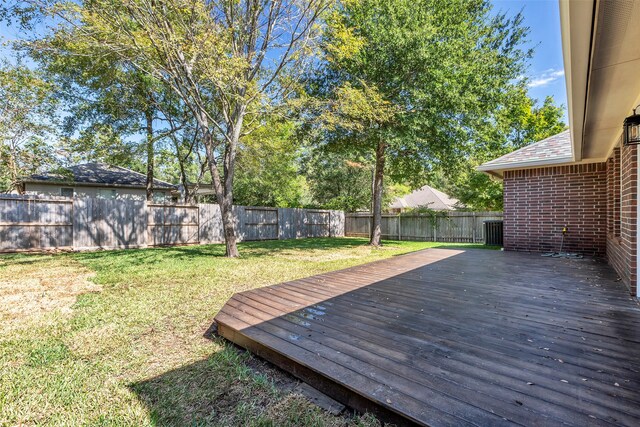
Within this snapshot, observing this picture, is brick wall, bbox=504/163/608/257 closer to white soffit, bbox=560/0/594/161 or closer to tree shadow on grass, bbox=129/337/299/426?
white soffit, bbox=560/0/594/161

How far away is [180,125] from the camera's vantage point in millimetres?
14219

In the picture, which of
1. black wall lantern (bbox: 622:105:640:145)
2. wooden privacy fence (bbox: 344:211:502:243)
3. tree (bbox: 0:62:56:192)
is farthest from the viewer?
wooden privacy fence (bbox: 344:211:502:243)

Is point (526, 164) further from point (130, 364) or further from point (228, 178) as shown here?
point (130, 364)

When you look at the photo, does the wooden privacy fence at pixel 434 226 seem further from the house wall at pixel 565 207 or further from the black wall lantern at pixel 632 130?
the black wall lantern at pixel 632 130

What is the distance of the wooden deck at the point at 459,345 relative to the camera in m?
1.59

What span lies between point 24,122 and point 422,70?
14238 mm

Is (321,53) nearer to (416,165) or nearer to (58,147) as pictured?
(416,165)

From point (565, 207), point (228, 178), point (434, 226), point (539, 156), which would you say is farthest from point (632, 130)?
point (434, 226)

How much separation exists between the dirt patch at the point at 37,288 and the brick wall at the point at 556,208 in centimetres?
938

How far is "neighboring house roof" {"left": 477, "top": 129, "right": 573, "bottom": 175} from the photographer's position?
702 cm

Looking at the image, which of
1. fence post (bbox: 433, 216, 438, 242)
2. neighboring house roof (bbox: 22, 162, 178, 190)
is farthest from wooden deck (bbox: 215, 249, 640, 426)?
neighboring house roof (bbox: 22, 162, 178, 190)

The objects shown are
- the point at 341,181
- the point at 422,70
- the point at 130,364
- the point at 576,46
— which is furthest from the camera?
the point at 341,181

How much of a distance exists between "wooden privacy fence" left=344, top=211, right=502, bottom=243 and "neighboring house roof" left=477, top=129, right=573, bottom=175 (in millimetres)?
5304

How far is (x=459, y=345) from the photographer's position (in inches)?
89.7
